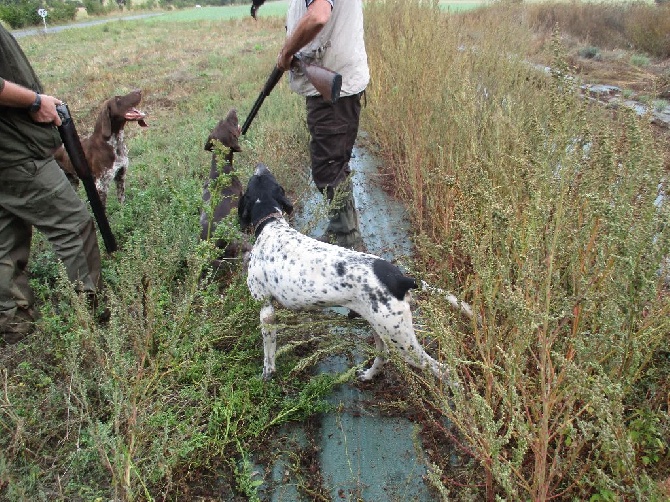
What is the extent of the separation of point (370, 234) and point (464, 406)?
8.08 feet

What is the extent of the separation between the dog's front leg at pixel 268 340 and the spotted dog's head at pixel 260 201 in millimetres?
576

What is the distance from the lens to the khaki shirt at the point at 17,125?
8.41 ft

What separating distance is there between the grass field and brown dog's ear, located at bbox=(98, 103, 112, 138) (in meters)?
0.56

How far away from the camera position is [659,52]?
10695mm

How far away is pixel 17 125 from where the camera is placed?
261 centimetres

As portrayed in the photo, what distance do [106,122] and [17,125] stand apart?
1.52 meters

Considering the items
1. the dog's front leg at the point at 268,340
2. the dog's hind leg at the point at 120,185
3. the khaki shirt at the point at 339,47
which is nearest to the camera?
the dog's front leg at the point at 268,340

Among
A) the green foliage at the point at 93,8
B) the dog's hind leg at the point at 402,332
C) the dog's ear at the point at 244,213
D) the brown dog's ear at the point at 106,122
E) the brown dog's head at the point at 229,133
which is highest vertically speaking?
the brown dog's ear at the point at 106,122

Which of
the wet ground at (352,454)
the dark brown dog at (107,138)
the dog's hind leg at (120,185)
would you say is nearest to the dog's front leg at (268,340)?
the wet ground at (352,454)

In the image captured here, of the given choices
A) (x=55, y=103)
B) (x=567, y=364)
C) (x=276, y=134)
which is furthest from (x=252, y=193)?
(x=276, y=134)

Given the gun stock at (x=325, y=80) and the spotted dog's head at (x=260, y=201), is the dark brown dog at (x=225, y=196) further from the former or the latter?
the gun stock at (x=325, y=80)

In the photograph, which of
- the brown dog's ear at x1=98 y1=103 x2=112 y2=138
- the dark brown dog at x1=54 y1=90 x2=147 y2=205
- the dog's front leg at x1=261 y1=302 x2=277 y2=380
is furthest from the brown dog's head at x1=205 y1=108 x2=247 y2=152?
the dog's front leg at x1=261 y1=302 x2=277 y2=380

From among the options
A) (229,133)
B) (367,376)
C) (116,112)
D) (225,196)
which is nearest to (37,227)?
(225,196)

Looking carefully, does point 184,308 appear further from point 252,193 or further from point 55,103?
point 55,103
